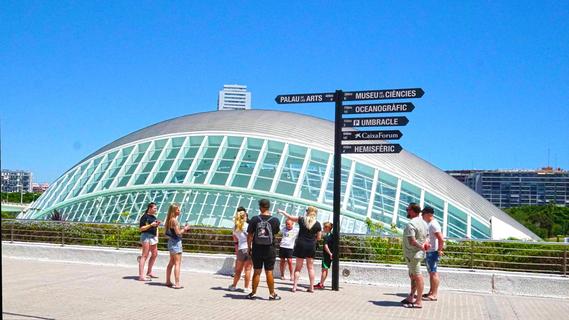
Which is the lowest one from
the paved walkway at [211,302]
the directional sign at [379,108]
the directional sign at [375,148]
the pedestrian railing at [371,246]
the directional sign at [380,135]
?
the paved walkway at [211,302]

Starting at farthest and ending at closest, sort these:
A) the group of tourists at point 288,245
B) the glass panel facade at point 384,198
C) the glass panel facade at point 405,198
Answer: the glass panel facade at point 405,198 < the glass panel facade at point 384,198 < the group of tourists at point 288,245

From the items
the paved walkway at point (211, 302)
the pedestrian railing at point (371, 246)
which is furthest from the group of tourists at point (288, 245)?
the pedestrian railing at point (371, 246)

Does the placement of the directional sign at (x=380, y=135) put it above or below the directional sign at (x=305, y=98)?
below

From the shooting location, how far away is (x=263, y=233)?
9.88m

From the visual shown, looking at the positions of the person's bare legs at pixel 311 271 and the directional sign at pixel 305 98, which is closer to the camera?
the person's bare legs at pixel 311 271

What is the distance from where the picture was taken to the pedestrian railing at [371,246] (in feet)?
40.1

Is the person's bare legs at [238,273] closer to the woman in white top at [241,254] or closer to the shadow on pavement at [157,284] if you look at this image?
the woman in white top at [241,254]

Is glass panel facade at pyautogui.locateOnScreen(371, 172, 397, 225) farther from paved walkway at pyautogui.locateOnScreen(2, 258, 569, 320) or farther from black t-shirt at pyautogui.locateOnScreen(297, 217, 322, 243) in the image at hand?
black t-shirt at pyautogui.locateOnScreen(297, 217, 322, 243)

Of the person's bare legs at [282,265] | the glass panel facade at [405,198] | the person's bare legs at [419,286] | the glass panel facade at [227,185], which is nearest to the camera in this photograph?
the person's bare legs at [419,286]

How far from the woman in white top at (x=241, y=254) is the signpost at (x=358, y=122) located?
1.73 m

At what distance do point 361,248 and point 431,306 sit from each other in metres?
3.74

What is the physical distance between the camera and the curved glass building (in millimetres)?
21531

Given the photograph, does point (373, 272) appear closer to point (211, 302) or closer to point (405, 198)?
point (211, 302)

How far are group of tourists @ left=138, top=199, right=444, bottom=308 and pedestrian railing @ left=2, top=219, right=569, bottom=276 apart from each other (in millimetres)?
1968
